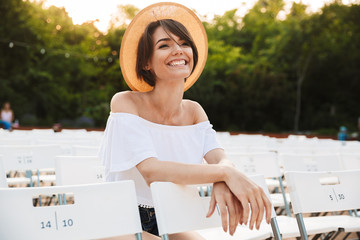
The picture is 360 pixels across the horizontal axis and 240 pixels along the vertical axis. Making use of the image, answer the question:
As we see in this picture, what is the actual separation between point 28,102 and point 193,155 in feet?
107

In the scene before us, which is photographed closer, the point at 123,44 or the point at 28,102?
the point at 123,44

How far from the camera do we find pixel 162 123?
2.28m

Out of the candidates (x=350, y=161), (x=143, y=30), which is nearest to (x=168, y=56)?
(x=143, y=30)

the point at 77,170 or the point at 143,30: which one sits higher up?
the point at 143,30

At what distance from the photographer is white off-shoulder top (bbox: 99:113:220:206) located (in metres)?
2.06

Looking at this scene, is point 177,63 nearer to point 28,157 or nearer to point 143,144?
point 143,144

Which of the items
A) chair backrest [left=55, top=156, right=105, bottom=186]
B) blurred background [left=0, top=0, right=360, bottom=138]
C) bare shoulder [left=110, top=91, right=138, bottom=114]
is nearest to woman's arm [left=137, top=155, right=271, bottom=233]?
bare shoulder [left=110, top=91, right=138, bottom=114]

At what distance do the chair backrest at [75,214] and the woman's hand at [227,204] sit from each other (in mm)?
376

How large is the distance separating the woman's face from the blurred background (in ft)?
89.3

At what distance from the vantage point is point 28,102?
32.6m

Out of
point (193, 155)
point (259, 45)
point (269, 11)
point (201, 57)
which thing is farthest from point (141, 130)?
point (269, 11)

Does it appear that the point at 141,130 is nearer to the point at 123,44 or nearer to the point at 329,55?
the point at 123,44

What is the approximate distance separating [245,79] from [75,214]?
3133 cm

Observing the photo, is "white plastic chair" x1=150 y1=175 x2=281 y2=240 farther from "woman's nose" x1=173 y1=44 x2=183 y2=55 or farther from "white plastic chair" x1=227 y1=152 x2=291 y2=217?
"white plastic chair" x1=227 y1=152 x2=291 y2=217
